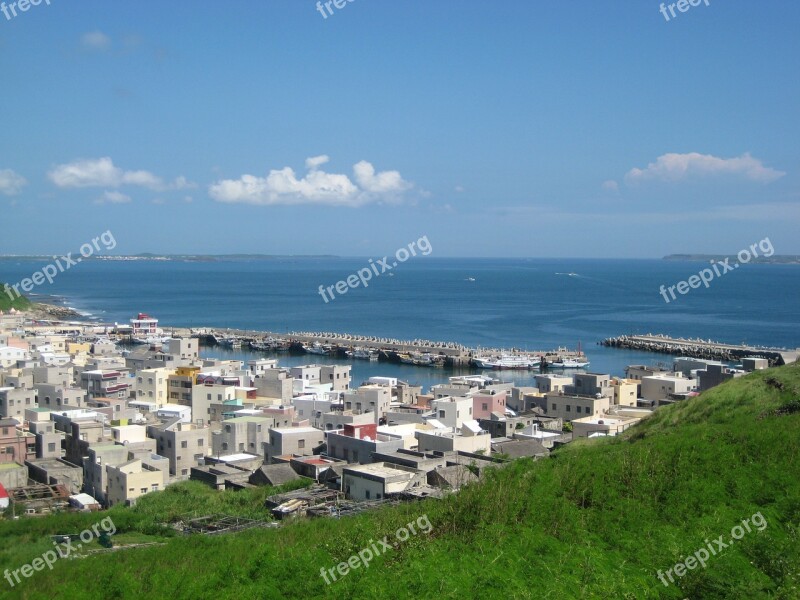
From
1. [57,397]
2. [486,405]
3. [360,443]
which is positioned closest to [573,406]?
[486,405]

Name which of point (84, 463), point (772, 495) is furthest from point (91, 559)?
point (772, 495)

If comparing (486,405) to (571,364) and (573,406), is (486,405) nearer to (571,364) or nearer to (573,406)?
(573,406)

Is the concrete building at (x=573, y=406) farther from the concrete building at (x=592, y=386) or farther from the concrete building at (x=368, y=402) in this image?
the concrete building at (x=368, y=402)

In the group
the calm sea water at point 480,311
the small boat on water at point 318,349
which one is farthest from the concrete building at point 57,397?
the small boat on water at point 318,349

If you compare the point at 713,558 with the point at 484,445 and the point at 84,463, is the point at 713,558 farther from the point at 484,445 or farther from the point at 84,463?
the point at 84,463

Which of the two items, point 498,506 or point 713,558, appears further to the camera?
point 498,506

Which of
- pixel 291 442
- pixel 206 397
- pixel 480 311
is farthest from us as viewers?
pixel 480 311
